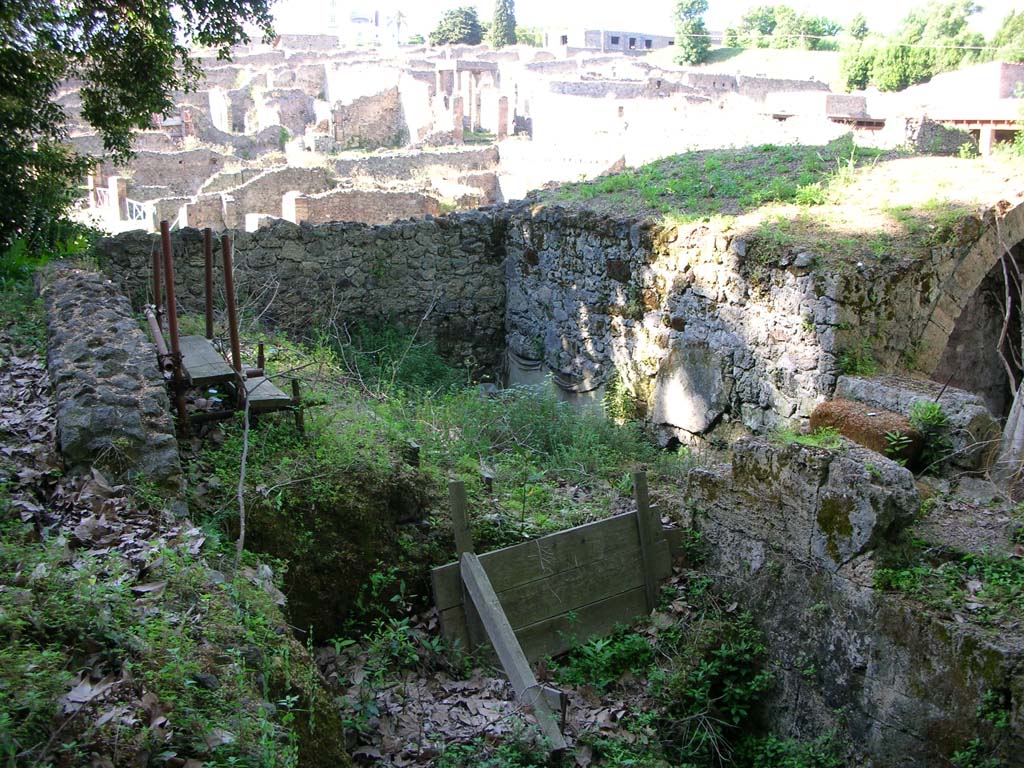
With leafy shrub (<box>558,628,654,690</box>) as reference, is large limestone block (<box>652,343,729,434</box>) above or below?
above

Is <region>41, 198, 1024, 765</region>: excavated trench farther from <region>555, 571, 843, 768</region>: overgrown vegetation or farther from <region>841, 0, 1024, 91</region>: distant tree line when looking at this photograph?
<region>841, 0, 1024, 91</region>: distant tree line

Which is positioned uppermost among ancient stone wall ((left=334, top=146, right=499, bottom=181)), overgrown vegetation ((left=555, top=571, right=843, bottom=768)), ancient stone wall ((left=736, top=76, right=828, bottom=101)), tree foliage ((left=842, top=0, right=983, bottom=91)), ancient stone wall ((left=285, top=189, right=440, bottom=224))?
tree foliage ((left=842, top=0, right=983, bottom=91))

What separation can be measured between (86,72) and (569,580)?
24.3 ft

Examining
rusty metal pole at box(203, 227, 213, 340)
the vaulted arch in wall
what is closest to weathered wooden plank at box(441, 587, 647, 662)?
rusty metal pole at box(203, 227, 213, 340)

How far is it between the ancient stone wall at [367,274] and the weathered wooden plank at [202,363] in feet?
10.1

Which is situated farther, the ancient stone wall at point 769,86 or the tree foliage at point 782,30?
the tree foliage at point 782,30

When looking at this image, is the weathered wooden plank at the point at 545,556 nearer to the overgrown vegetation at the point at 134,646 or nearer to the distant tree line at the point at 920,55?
the overgrown vegetation at the point at 134,646

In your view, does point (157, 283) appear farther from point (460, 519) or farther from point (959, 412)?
point (959, 412)

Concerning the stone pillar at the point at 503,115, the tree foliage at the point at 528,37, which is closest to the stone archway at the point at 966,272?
the stone pillar at the point at 503,115

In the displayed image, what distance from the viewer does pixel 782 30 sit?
48.9 meters

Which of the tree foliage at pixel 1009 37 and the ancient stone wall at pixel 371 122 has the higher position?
the tree foliage at pixel 1009 37

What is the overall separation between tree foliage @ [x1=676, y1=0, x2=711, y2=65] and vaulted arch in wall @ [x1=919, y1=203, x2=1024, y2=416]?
143 feet

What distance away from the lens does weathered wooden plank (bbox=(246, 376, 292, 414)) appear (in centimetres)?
492

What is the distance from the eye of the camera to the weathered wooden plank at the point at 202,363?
196 inches
